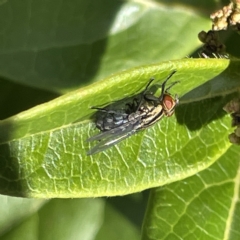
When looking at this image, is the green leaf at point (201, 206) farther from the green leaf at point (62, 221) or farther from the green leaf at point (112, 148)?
the green leaf at point (62, 221)

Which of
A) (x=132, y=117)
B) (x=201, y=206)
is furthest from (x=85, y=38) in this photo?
(x=201, y=206)

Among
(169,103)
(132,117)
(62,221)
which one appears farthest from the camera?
(62,221)

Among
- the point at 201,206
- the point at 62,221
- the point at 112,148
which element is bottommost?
the point at 62,221

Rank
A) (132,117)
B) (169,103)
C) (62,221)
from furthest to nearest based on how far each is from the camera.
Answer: (62,221) < (132,117) < (169,103)

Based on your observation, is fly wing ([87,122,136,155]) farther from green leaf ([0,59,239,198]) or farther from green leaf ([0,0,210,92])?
green leaf ([0,0,210,92])

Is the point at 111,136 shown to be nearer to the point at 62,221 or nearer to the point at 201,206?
the point at 201,206
